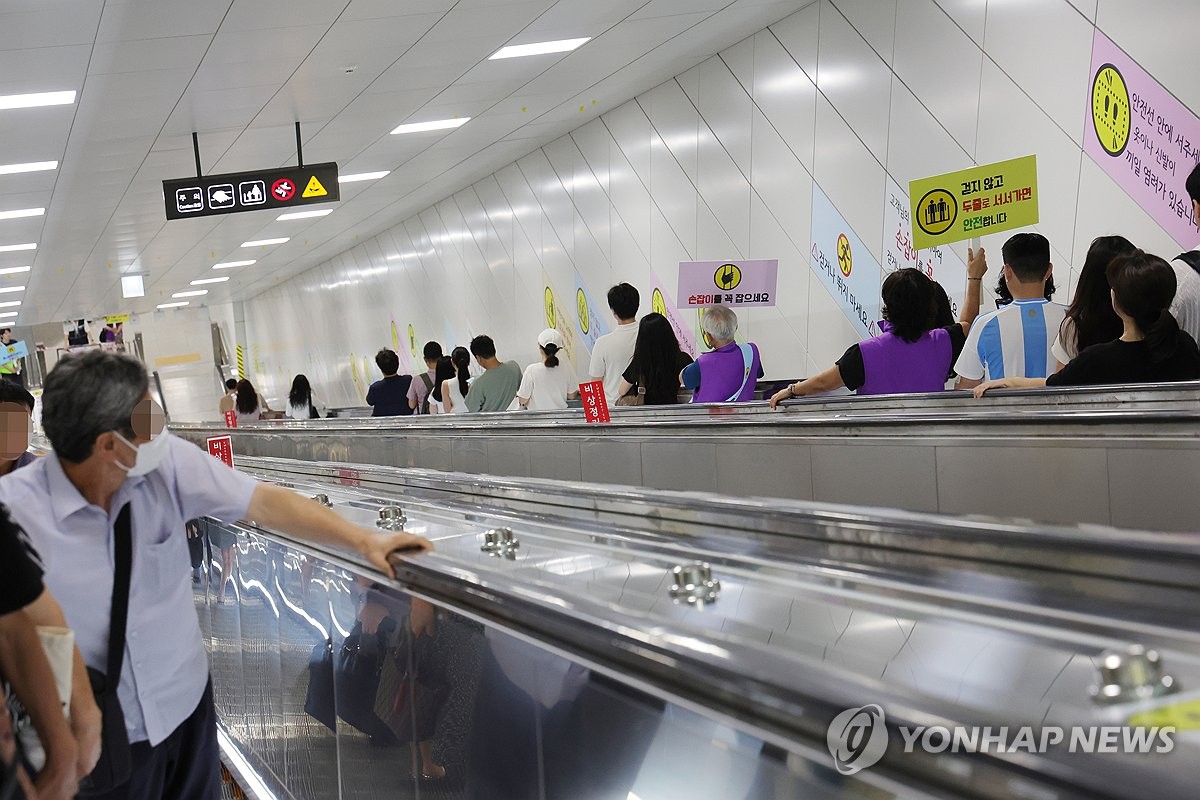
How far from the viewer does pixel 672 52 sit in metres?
11.5

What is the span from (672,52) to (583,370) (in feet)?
18.9

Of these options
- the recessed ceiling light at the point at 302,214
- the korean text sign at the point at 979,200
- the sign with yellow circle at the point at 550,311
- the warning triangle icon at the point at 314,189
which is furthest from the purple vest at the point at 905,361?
the recessed ceiling light at the point at 302,214

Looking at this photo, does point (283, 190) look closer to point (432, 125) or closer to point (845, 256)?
point (432, 125)

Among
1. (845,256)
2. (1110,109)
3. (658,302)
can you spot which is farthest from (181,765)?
(658,302)

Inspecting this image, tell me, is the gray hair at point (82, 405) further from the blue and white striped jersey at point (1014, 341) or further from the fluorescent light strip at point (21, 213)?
the fluorescent light strip at point (21, 213)

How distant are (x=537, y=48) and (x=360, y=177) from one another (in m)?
6.05

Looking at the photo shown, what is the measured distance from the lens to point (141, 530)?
2510 millimetres

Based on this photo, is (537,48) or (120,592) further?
(537,48)

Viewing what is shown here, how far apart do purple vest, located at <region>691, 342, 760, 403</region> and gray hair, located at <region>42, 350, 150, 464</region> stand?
15.4ft

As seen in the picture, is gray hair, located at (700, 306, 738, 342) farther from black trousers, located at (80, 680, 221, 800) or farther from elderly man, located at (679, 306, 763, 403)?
black trousers, located at (80, 680, 221, 800)

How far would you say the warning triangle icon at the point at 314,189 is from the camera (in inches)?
463

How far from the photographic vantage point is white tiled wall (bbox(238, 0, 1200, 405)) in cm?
799

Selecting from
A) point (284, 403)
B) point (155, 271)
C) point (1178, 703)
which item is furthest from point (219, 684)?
point (284, 403)

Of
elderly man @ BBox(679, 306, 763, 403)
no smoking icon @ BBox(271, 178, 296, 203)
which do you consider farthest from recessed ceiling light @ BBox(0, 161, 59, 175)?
elderly man @ BBox(679, 306, 763, 403)
